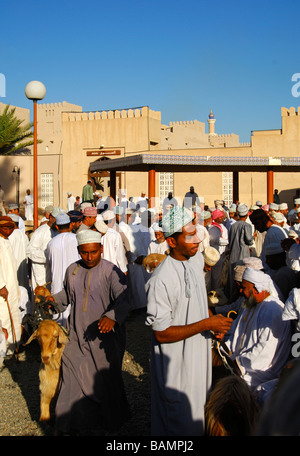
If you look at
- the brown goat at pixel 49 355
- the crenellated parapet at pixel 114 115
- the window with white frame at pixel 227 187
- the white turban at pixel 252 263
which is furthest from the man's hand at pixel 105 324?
the crenellated parapet at pixel 114 115

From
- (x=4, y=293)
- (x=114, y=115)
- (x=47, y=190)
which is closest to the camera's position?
(x=4, y=293)

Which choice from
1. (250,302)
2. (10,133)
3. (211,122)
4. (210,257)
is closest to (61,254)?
(210,257)

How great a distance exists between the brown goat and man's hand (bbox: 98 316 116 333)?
422mm

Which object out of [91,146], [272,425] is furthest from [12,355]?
[91,146]

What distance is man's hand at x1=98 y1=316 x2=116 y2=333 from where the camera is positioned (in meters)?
3.58

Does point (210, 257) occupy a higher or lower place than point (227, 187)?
lower

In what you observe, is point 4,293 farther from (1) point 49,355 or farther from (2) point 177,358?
(2) point 177,358

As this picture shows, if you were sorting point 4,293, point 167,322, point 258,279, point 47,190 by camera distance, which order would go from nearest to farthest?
point 167,322 < point 258,279 < point 4,293 < point 47,190

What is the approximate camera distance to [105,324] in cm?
358

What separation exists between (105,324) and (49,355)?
562 mm

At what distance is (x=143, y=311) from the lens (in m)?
8.51

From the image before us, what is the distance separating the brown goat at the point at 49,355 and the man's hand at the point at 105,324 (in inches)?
16.6

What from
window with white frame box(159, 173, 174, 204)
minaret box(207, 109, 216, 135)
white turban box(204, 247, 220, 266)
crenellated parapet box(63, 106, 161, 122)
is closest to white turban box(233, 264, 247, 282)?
white turban box(204, 247, 220, 266)
